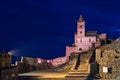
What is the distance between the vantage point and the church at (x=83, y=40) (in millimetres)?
78125

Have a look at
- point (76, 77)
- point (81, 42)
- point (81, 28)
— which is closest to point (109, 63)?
point (76, 77)

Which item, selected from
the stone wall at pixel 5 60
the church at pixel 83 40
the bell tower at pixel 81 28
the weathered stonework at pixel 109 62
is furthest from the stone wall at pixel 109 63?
the bell tower at pixel 81 28

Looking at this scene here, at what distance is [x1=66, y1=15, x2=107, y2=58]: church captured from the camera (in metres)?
78.1

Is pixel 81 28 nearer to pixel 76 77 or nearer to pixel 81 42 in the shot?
pixel 81 42

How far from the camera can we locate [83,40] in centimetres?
8069

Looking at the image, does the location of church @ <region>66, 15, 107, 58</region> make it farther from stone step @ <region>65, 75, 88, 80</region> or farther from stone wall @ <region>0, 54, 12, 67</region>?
stone step @ <region>65, 75, 88, 80</region>

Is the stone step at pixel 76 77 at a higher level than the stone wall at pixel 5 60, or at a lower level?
lower

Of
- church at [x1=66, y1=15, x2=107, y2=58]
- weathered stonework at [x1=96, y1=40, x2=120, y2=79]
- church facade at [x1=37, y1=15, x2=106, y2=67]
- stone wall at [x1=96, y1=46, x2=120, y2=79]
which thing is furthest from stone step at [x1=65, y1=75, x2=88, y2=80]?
church at [x1=66, y1=15, x2=107, y2=58]

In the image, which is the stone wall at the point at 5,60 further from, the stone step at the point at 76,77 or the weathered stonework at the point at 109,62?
the weathered stonework at the point at 109,62

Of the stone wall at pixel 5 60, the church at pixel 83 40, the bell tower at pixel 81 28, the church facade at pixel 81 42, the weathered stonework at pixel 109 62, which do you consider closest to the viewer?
the weathered stonework at pixel 109 62

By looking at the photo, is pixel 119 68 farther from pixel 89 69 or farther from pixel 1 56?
pixel 1 56

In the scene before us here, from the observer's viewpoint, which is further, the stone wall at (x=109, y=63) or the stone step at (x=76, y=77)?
the stone wall at (x=109, y=63)

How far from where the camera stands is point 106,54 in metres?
60.4

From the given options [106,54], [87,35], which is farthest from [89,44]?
[106,54]
